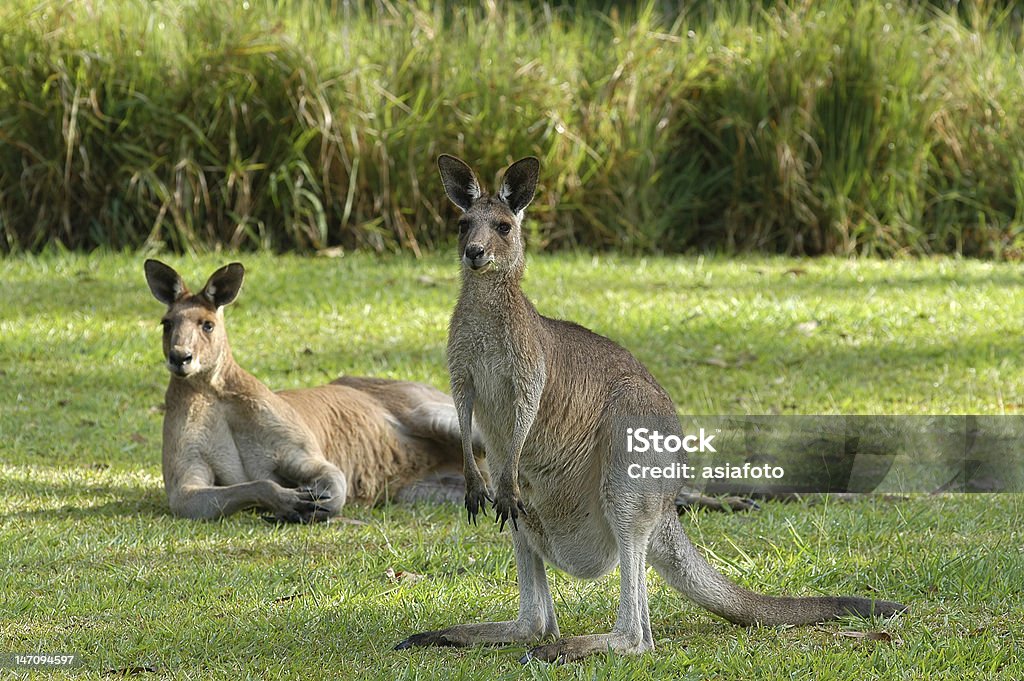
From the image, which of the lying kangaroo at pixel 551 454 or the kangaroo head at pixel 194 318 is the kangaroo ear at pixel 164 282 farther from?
the lying kangaroo at pixel 551 454

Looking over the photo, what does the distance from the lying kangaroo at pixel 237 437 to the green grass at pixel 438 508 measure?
0.41ft

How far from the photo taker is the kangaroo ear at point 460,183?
3.43 metres

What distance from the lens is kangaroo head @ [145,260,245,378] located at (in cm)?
486

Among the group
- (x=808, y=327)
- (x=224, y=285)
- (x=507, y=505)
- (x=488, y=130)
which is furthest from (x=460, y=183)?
(x=488, y=130)

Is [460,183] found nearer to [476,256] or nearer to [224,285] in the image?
[476,256]

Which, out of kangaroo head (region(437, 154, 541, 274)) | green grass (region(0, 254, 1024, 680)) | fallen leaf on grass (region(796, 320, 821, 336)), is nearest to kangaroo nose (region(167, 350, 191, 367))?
green grass (region(0, 254, 1024, 680))

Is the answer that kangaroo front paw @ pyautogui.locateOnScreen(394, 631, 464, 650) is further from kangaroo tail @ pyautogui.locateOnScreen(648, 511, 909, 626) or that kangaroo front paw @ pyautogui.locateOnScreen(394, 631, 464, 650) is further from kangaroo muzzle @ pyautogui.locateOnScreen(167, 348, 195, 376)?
kangaroo muzzle @ pyautogui.locateOnScreen(167, 348, 195, 376)

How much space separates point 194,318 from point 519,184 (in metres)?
1.96

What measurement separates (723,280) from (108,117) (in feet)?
13.6

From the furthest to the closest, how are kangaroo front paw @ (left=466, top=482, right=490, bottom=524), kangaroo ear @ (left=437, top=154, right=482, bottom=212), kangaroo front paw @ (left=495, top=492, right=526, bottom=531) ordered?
1. kangaroo ear @ (left=437, top=154, right=482, bottom=212)
2. kangaroo front paw @ (left=466, top=482, right=490, bottom=524)
3. kangaroo front paw @ (left=495, top=492, right=526, bottom=531)

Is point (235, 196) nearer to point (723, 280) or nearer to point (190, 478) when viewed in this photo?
point (723, 280)

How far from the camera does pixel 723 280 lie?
355 inches

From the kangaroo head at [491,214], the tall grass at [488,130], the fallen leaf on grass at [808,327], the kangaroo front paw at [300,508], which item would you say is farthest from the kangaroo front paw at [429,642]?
the tall grass at [488,130]
